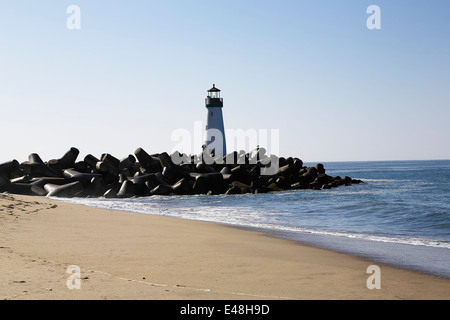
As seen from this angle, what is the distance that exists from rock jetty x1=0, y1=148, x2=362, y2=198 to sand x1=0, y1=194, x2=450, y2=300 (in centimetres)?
1418

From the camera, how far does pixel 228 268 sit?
20.2 ft

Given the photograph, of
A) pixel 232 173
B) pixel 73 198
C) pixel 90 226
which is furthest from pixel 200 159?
pixel 90 226

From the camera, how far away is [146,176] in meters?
25.1

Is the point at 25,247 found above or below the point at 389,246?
above

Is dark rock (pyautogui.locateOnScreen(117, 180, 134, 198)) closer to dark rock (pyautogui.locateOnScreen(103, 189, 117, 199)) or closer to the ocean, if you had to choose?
dark rock (pyautogui.locateOnScreen(103, 189, 117, 199))

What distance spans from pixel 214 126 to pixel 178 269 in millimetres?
37258

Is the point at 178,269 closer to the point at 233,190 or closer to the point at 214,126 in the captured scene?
the point at 233,190

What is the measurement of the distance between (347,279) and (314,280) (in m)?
0.45

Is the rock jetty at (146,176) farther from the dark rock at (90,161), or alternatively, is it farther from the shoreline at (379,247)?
the shoreline at (379,247)

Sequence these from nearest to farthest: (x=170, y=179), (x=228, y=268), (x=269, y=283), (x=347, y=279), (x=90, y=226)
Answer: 1. (x=269, y=283)
2. (x=347, y=279)
3. (x=228, y=268)
4. (x=90, y=226)
5. (x=170, y=179)

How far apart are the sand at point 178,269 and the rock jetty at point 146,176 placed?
14182 millimetres

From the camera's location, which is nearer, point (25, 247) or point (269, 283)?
point (269, 283)

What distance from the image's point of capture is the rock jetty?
23672mm
